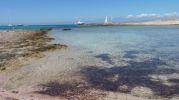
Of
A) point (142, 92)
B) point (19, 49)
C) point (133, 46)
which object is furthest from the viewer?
point (133, 46)

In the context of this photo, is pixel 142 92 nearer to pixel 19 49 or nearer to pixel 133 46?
pixel 133 46

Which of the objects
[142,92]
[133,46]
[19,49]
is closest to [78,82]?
[142,92]

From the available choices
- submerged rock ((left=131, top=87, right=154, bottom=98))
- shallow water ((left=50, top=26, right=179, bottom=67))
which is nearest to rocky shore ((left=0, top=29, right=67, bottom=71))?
shallow water ((left=50, top=26, right=179, bottom=67))

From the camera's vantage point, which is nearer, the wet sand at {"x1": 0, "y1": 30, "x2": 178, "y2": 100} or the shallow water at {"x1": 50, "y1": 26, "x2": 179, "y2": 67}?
the wet sand at {"x1": 0, "y1": 30, "x2": 178, "y2": 100}

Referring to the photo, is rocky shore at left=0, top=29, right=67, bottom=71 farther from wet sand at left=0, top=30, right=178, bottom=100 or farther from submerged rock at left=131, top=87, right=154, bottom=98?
submerged rock at left=131, top=87, right=154, bottom=98

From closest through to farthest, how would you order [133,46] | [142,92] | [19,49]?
[142,92]
[19,49]
[133,46]

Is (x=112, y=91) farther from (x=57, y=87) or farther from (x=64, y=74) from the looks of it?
(x=64, y=74)

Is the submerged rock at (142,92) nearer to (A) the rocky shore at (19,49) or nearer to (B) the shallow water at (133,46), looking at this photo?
(B) the shallow water at (133,46)

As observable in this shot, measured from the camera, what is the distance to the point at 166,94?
13.5 meters

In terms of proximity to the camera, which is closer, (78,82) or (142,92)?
(142,92)

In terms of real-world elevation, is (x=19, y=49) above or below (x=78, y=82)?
below

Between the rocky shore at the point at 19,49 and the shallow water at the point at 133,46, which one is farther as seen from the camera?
the shallow water at the point at 133,46

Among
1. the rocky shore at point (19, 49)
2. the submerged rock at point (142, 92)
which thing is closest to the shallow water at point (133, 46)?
the rocky shore at point (19, 49)

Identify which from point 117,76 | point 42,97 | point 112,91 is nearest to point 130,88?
point 112,91
